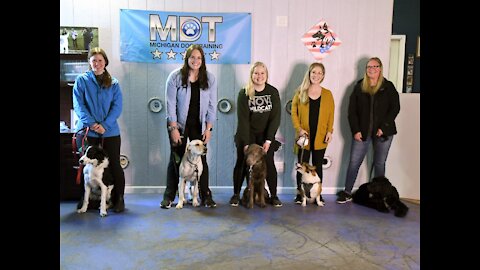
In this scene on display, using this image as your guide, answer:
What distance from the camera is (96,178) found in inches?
135

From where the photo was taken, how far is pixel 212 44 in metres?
4.12

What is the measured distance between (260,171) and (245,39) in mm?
1412

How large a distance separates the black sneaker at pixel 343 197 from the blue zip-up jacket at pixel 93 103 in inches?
90.3

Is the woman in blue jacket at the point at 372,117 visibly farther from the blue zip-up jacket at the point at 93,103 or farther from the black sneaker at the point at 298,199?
the blue zip-up jacket at the point at 93,103

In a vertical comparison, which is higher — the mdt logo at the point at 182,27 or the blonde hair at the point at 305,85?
the mdt logo at the point at 182,27

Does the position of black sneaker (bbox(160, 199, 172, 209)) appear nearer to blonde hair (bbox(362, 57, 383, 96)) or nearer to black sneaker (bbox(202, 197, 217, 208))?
black sneaker (bbox(202, 197, 217, 208))

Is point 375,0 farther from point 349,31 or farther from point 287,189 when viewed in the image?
point 287,189

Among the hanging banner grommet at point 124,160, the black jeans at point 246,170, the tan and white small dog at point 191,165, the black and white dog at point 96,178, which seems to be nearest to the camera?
the black and white dog at point 96,178

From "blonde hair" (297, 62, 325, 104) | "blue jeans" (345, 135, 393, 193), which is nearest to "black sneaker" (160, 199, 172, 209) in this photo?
"blonde hair" (297, 62, 325, 104)

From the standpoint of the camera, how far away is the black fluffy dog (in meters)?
3.65

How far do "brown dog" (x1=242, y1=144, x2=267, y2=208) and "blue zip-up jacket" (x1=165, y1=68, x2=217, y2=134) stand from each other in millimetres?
504

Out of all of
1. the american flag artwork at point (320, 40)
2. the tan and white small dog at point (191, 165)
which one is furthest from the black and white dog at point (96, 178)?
the american flag artwork at point (320, 40)

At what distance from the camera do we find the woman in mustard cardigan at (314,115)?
394cm
